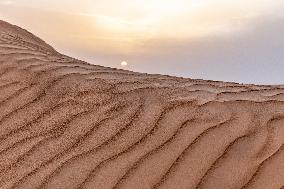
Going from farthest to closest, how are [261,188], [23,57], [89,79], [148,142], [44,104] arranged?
[23,57] → [89,79] → [44,104] → [148,142] → [261,188]

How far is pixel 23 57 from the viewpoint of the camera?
161 inches

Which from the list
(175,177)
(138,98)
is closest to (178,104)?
(138,98)

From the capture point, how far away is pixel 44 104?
332 centimetres

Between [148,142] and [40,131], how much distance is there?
61 cm

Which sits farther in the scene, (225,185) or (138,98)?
(138,98)

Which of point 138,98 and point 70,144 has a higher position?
point 138,98

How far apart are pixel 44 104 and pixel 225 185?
1239 millimetres

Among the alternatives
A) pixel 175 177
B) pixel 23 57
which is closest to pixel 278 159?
pixel 175 177

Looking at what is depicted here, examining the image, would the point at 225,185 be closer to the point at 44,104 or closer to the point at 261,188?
the point at 261,188

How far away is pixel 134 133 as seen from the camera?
9.69 ft

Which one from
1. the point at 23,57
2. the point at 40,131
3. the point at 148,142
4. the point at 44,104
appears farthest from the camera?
the point at 23,57

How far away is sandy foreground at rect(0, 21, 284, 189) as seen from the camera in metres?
2.66

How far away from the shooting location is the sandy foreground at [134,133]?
2660mm

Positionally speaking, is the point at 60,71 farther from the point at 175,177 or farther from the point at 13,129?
the point at 175,177
